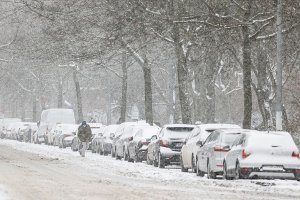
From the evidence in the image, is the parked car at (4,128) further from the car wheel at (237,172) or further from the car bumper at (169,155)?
the car wheel at (237,172)

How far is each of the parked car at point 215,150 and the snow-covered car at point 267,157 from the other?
1.56 metres

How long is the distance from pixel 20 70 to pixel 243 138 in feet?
221

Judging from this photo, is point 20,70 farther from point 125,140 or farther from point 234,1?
point 234,1

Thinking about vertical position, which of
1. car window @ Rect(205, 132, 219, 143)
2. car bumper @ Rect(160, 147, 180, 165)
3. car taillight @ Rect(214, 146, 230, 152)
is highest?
car window @ Rect(205, 132, 219, 143)

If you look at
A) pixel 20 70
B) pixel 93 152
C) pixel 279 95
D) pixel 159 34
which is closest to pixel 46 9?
pixel 159 34

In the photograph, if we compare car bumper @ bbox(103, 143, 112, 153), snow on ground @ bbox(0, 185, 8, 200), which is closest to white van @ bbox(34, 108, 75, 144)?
car bumper @ bbox(103, 143, 112, 153)

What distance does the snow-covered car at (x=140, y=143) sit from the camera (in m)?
36.8

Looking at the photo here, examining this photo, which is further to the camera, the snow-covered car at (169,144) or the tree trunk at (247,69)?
the tree trunk at (247,69)

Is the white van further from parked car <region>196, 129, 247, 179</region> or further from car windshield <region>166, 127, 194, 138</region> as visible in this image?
parked car <region>196, 129, 247, 179</region>

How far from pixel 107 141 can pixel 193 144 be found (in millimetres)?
16023

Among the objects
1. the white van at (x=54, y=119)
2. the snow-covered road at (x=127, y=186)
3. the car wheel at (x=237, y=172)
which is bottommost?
the snow-covered road at (x=127, y=186)

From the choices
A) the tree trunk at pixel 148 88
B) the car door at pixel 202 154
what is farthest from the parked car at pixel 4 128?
the car door at pixel 202 154

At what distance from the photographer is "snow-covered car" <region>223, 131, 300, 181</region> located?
23.1 m

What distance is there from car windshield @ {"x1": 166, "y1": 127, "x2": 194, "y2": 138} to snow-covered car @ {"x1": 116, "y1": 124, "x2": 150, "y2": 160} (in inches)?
217
